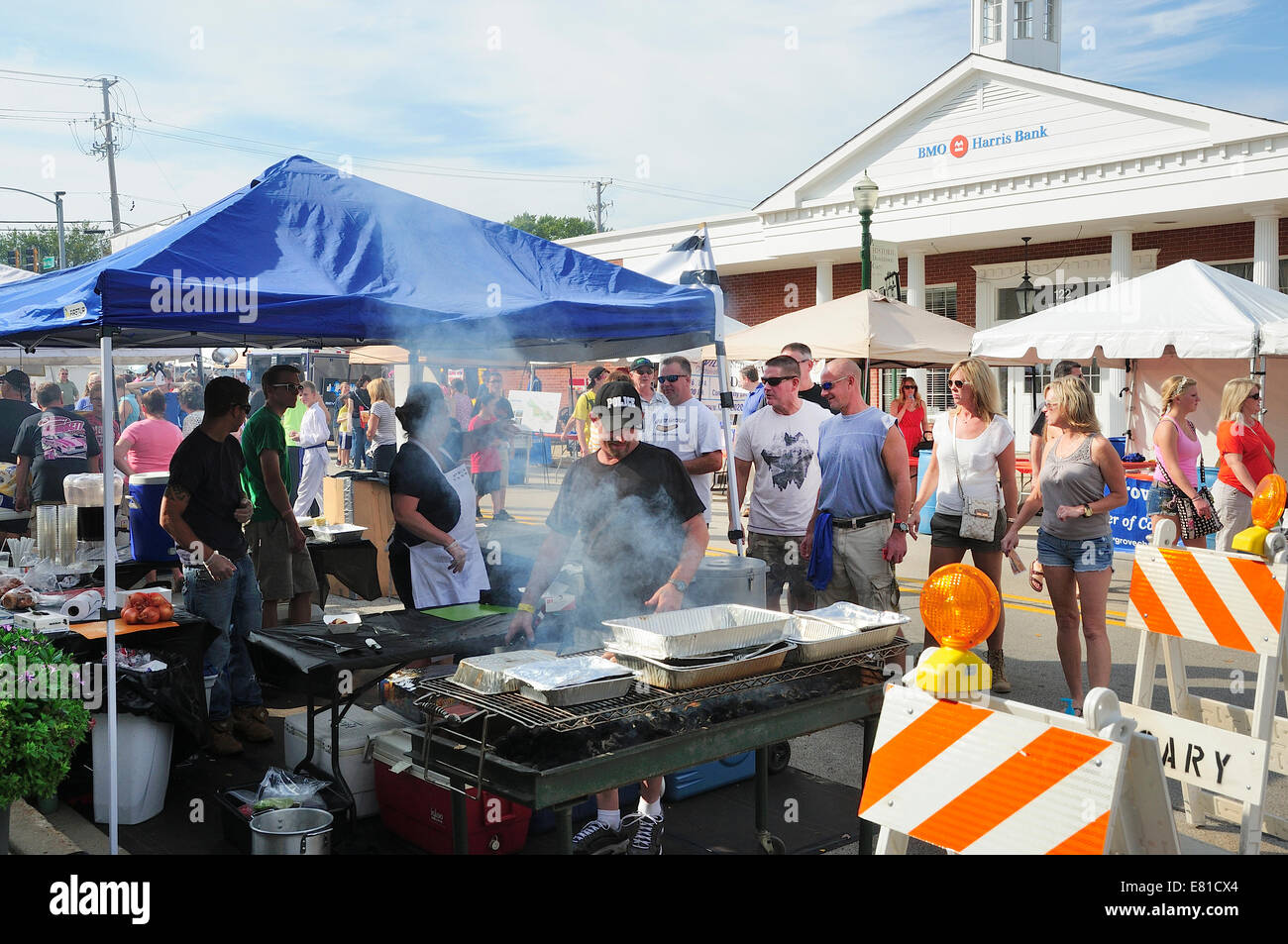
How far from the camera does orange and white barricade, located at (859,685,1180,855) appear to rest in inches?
92.1

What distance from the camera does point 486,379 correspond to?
15.4 metres

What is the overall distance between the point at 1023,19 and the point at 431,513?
2128 centimetres

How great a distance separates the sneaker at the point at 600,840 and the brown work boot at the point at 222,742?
92.5 inches

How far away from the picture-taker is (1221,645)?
160 inches

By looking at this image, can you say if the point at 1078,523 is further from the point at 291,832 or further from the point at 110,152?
the point at 110,152

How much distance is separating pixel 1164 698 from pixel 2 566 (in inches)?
270

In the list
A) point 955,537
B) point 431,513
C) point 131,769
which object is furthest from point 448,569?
point 955,537

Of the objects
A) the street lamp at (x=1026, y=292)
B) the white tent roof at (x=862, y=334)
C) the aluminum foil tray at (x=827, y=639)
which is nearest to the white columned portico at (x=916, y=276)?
the street lamp at (x=1026, y=292)

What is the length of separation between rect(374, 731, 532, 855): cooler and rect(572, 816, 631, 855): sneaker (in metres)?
0.31

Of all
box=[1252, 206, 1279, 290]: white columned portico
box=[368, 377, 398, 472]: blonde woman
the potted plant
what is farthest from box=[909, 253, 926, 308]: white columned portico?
the potted plant

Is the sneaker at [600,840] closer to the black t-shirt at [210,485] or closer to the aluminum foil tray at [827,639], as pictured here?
the aluminum foil tray at [827,639]

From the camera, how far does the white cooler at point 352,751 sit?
15.0 ft

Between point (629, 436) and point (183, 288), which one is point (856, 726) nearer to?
point (629, 436)
